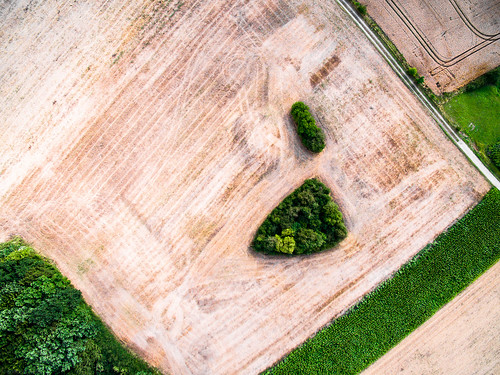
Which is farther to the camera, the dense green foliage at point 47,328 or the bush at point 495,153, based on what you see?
the bush at point 495,153

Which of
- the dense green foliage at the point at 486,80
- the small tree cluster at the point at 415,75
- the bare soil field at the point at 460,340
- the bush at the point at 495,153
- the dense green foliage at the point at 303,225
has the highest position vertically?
the small tree cluster at the point at 415,75

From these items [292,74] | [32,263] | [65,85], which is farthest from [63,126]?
[292,74]

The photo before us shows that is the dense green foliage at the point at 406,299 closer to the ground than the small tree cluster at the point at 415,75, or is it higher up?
closer to the ground

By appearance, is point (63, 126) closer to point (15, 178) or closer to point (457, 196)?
point (15, 178)

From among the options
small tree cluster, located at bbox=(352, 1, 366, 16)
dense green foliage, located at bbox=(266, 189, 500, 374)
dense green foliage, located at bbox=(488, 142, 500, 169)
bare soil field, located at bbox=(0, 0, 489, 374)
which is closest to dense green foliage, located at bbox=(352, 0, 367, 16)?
small tree cluster, located at bbox=(352, 1, 366, 16)

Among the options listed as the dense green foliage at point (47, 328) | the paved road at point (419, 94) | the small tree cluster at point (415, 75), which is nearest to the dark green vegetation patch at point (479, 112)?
the paved road at point (419, 94)

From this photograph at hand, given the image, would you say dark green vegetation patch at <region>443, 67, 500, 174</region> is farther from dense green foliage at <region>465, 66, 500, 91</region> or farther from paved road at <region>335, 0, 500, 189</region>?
paved road at <region>335, 0, 500, 189</region>

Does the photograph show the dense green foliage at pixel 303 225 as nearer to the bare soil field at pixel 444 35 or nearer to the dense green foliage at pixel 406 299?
the dense green foliage at pixel 406 299

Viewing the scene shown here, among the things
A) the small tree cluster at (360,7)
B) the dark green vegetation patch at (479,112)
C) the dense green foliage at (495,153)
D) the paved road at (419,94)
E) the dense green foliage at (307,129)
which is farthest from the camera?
the dark green vegetation patch at (479,112)
